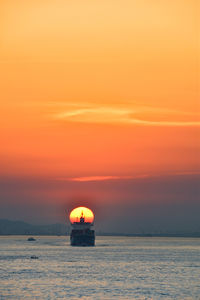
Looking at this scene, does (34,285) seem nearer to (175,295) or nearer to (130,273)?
(175,295)

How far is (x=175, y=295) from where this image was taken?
315 feet

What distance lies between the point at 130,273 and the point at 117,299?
49482 mm

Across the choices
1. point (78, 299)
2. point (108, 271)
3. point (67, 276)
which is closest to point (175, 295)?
point (78, 299)

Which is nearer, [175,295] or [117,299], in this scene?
[117,299]

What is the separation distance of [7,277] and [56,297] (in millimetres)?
35654

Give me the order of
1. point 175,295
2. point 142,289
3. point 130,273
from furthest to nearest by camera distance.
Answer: point 130,273
point 142,289
point 175,295

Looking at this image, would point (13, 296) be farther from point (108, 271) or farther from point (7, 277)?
point (108, 271)

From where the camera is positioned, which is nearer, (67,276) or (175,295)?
(175,295)

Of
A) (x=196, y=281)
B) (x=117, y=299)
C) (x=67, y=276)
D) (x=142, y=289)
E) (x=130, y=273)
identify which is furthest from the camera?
(x=130, y=273)

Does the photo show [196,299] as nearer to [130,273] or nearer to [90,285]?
[90,285]

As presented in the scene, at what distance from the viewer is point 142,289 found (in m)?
104

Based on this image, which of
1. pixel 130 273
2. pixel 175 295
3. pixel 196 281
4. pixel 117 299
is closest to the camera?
pixel 117 299

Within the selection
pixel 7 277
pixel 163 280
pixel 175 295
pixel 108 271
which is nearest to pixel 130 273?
pixel 108 271

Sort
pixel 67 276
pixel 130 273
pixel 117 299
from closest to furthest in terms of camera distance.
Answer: pixel 117 299
pixel 67 276
pixel 130 273
